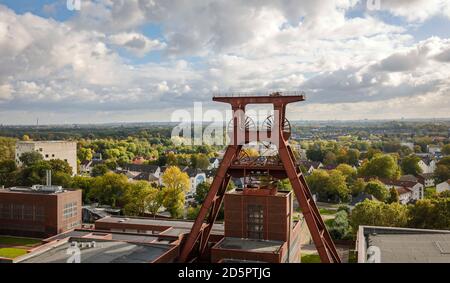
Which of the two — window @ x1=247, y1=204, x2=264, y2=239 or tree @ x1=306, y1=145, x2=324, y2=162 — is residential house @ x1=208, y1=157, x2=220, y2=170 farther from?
window @ x1=247, y1=204, x2=264, y2=239

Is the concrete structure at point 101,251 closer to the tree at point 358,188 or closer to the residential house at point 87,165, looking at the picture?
the tree at point 358,188

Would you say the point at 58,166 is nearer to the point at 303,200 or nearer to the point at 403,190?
the point at 303,200

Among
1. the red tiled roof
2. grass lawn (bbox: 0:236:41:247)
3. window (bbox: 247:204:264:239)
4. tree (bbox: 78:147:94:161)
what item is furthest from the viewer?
tree (bbox: 78:147:94:161)

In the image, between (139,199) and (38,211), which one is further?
(139,199)

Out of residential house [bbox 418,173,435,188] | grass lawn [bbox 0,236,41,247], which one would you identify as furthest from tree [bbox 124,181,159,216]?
residential house [bbox 418,173,435,188]

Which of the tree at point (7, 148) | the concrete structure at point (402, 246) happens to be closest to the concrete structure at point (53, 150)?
the tree at point (7, 148)

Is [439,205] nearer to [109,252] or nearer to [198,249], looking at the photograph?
[198,249]

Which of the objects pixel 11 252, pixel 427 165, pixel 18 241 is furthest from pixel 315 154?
pixel 11 252
